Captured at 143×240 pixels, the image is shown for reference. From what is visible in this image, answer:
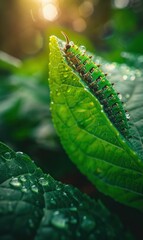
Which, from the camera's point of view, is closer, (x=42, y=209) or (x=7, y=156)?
(x=42, y=209)

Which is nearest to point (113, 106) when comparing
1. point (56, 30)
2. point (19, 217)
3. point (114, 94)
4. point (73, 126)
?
point (114, 94)

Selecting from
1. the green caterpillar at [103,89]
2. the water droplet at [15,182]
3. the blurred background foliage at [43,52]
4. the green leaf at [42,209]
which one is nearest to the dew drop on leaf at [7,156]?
the green leaf at [42,209]

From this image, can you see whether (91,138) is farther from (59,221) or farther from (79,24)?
(79,24)

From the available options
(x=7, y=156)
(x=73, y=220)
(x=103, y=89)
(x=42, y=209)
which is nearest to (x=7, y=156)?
(x=7, y=156)

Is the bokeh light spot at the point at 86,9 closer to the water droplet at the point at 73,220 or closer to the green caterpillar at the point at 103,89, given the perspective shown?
the green caterpillar at the point at 103,89

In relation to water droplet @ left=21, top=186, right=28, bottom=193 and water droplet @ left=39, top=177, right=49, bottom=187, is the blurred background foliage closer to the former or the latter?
water droplet @ left=39, top=177, right=49, bottom=187

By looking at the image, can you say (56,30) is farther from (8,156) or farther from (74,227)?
(74,227)

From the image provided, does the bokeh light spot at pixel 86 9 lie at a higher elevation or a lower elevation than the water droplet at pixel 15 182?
higher
